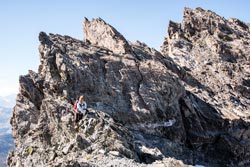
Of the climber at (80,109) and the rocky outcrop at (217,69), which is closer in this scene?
the climber at (80,109)

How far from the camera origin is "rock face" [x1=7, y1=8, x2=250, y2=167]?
33.9m

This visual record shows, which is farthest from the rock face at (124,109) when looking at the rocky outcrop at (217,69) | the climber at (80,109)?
the climber at (80,109)

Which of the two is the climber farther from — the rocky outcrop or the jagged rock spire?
the jagged rock spire

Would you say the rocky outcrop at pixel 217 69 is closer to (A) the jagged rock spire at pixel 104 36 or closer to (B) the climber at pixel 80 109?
(A) the jagged rock spire at pixel 104 36

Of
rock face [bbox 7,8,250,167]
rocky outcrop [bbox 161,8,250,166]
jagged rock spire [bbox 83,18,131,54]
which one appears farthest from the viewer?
jagged rock spire [bbox 83,18,131,54]

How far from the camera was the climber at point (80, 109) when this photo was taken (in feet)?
111

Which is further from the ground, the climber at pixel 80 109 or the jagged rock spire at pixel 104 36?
the jagged rock spire at pixel 104 36

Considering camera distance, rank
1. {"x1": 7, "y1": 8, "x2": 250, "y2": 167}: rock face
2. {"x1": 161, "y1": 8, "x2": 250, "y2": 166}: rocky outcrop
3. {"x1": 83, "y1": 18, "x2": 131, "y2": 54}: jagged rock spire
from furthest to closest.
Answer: {"x1": 83, "y1": 18, "x2": 131, "y2": 54}: jagged rock spire < {"x1": 161, "y1": 8, "x2": 250, "y2": 166}: rocky outcrop < {"x1": 7, "y1": 8, "x2": 250, "y2": 167}: rock face

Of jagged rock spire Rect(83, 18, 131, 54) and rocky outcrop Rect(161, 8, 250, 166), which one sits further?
jagged rock spire Rect(83, 18, 131, 54)

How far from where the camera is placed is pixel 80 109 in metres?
34.5

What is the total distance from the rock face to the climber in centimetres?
→ 69

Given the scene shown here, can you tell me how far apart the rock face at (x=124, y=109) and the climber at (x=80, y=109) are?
0.69 meters

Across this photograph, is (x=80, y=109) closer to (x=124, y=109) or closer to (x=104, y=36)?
(x=124, y=109)

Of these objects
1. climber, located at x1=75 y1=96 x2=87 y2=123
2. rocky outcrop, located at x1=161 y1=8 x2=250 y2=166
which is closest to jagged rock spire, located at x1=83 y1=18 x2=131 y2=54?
rocky outcrop, located at x1=161 y1=8 x2=250 y2=166
